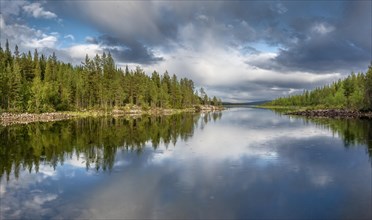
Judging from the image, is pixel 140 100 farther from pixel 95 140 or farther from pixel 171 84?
pixel 95 140

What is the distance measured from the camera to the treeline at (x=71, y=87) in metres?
88.9

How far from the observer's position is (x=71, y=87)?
4560 inches

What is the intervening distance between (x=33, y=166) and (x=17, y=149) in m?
9.30

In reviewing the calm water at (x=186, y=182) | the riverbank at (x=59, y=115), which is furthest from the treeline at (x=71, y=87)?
the calm water at (x=186, y=182)

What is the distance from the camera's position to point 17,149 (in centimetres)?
3119

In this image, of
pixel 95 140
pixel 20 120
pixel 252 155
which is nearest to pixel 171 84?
pixel 20 120

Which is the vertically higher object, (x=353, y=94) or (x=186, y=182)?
(x=353, y=94)

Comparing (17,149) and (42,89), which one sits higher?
(42,89)

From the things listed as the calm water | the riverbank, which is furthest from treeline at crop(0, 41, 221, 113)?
the calm water

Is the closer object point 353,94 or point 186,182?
point 186,182

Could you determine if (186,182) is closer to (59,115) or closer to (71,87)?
(59,115)

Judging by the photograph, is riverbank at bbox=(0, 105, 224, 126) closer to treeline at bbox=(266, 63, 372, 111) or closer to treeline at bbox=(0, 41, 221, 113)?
treeline at bbox=(0, 41, 221, 113)

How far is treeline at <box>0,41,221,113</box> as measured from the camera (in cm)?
8894

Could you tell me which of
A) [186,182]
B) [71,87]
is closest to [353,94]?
[71,87]
